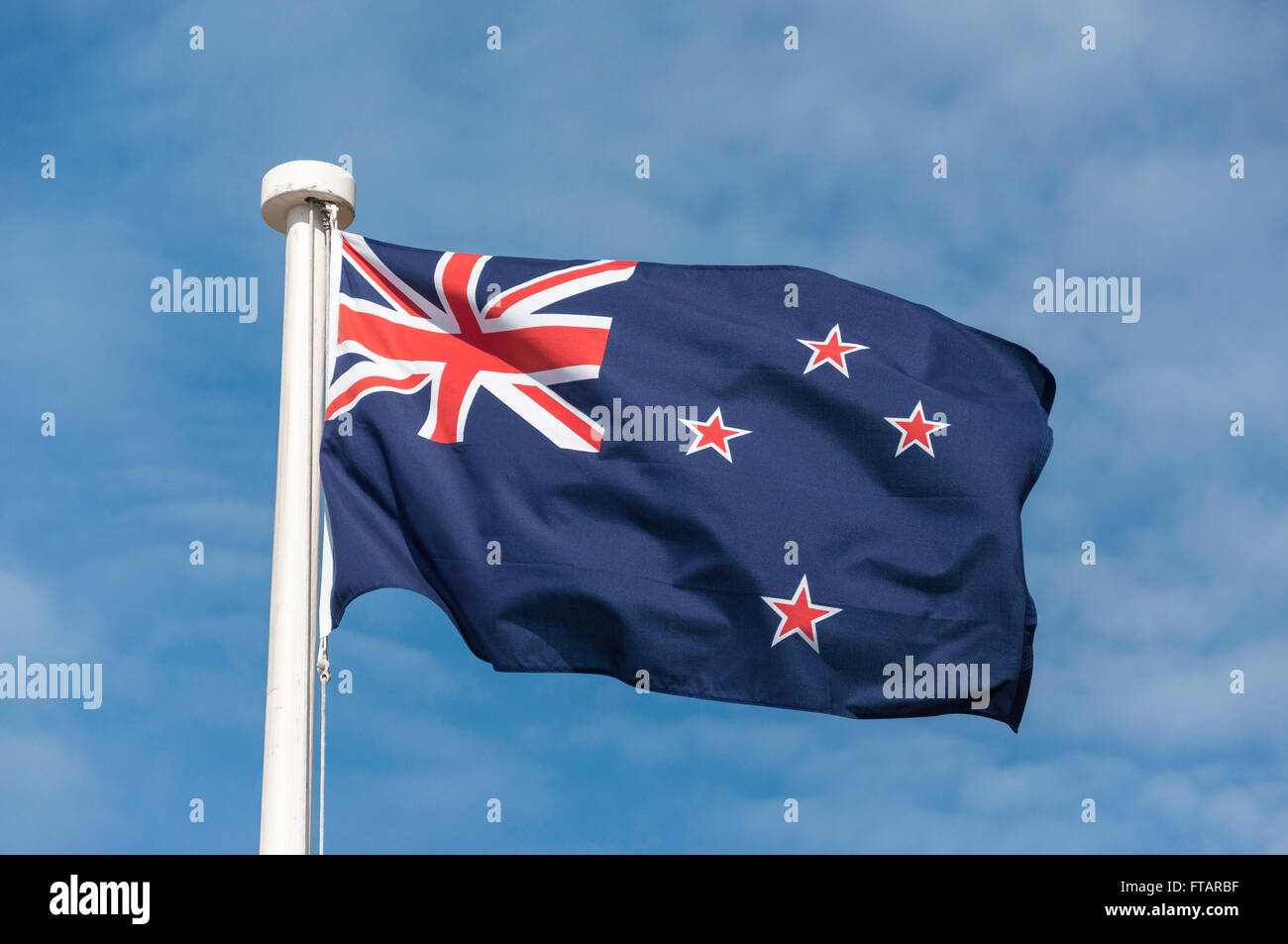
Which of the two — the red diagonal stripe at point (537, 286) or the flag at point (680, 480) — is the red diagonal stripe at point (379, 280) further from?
the red diagonal stripe at point (537, 286)

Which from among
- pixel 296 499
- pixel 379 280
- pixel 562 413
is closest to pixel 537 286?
pixel 562 413

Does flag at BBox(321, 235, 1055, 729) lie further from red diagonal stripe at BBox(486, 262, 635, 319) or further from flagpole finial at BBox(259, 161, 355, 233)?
flagpole finial at BBox(259, 161, 355, 233)

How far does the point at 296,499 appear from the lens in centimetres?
1128

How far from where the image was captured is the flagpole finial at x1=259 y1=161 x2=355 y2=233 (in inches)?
469

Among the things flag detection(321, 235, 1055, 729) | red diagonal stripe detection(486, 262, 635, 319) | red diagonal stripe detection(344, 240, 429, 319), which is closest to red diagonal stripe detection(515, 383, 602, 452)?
flag detection(321, 235, 1055, 729)

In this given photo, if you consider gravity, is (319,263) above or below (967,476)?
above

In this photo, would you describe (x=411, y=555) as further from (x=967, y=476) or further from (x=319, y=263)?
(x=967, y=476)

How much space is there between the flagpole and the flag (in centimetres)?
45

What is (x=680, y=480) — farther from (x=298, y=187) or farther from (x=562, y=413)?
(x=298, y=187)

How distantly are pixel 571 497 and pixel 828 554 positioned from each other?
194 cm

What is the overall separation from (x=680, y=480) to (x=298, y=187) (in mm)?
3326

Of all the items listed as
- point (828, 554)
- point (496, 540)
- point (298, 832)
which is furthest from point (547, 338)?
point (298, 832)

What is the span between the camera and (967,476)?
13.7m

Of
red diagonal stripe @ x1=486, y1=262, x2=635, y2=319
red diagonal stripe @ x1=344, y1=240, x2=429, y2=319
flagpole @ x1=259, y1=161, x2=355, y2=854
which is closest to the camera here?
flagpole @ x1=259, y1=161, x2=355, y2=854
